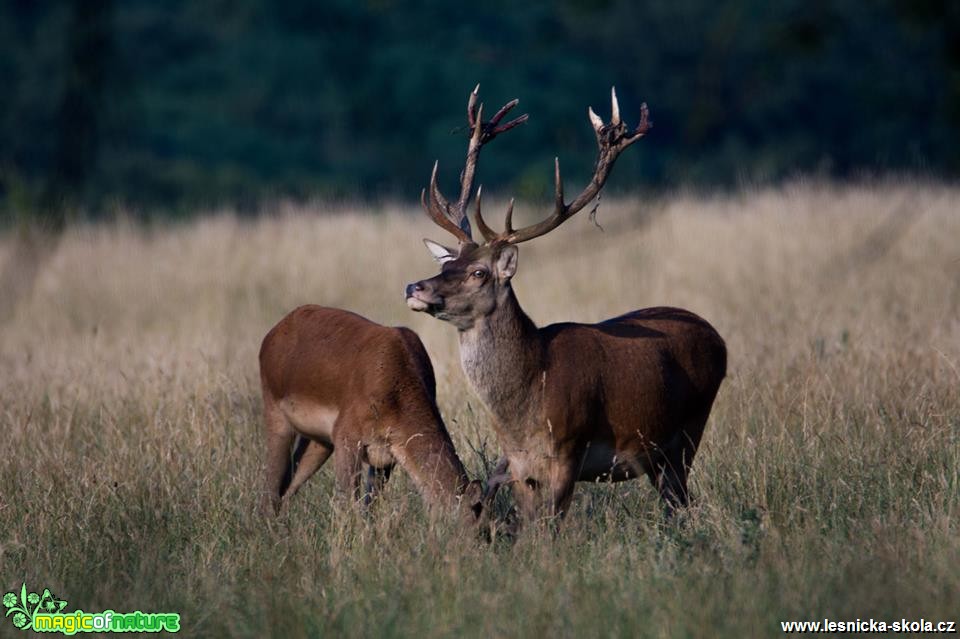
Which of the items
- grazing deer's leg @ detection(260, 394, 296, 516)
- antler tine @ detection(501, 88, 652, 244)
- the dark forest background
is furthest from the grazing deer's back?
the dark forest background

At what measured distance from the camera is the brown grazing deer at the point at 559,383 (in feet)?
19.3

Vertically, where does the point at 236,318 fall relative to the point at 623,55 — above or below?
below

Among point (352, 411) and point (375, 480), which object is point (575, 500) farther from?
point (352, 411)

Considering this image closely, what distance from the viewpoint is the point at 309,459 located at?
6.84 meters

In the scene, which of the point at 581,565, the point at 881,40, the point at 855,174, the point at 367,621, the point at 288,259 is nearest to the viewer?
the point at 367,621

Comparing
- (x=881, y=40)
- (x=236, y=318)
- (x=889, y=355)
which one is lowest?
(x=236, y=318)

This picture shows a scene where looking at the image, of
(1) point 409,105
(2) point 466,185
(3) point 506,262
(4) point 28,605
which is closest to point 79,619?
(4) point 28,605

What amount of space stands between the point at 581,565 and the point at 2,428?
3661 millimetres

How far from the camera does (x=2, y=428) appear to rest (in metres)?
7.52

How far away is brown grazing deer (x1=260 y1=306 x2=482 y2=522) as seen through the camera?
5.96 metres

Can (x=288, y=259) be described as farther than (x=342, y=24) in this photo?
No

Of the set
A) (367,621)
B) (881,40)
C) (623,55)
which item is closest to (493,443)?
(367,621)

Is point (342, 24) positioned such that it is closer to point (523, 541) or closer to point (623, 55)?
point (623, 55)

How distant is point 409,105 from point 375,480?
31522 millimetres
